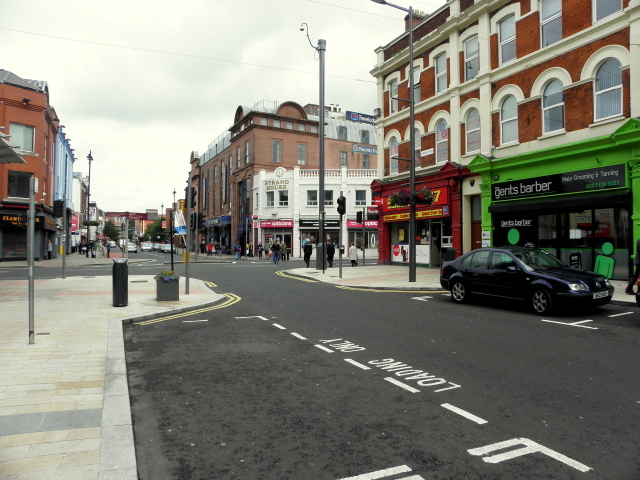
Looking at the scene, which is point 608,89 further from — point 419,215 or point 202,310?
point 202,310

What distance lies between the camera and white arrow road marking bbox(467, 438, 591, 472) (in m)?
3.24

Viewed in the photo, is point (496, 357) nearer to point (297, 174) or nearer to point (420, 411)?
point (420, 411)

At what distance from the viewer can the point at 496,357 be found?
6.17 m

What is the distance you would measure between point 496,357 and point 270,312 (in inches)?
211

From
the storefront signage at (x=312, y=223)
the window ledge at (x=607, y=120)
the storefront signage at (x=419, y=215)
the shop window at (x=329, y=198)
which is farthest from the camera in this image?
the storefront signage at (x=312, y=223)

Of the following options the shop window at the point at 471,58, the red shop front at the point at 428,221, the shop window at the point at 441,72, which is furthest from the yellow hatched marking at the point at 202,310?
the shop window at the point at 441,72

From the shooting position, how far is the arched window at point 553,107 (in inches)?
646

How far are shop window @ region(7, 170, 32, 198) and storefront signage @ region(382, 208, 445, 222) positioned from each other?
24449 mm

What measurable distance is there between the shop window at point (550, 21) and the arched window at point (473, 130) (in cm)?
396

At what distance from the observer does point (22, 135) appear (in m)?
31.9

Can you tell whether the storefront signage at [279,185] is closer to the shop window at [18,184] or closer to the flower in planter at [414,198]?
the shop window at [18,184]

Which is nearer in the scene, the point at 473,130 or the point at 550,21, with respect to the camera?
the point at 550,21

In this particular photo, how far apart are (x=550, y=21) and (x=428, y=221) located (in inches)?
387

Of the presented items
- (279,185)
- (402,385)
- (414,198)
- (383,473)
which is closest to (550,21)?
(414,198)
